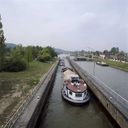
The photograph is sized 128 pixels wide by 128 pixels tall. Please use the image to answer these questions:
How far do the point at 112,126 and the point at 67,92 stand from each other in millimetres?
10828

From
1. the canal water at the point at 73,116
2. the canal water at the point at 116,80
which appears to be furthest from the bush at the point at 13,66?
the canal water at the point at 73,116

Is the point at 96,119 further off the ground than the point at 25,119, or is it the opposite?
the point at 25,119

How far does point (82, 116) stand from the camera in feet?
89.4

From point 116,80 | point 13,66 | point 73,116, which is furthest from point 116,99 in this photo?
point 13,66

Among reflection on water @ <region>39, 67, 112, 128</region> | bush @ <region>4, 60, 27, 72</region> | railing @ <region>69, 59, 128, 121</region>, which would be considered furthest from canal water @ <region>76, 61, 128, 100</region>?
bush @ <region>4, 60, 27, 72</region>

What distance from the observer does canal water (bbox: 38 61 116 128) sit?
24.3 metres

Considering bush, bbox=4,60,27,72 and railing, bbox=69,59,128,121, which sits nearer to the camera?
railing, bbox=69,59,128,121

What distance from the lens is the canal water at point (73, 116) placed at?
24.3 metres

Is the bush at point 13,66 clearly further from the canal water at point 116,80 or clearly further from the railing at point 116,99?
the railing at point 116,99

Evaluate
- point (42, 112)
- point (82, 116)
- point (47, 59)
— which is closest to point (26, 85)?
point (42, 112)

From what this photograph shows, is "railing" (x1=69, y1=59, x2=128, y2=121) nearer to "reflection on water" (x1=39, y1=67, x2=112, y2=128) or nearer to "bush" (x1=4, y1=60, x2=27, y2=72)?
"reflection on water" (x1=39, y1=67, x2=112, y2=128)

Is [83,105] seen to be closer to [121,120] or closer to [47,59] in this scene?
[121,120]

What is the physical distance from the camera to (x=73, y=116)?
1075 inches

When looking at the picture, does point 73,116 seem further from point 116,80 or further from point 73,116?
point 116,80
